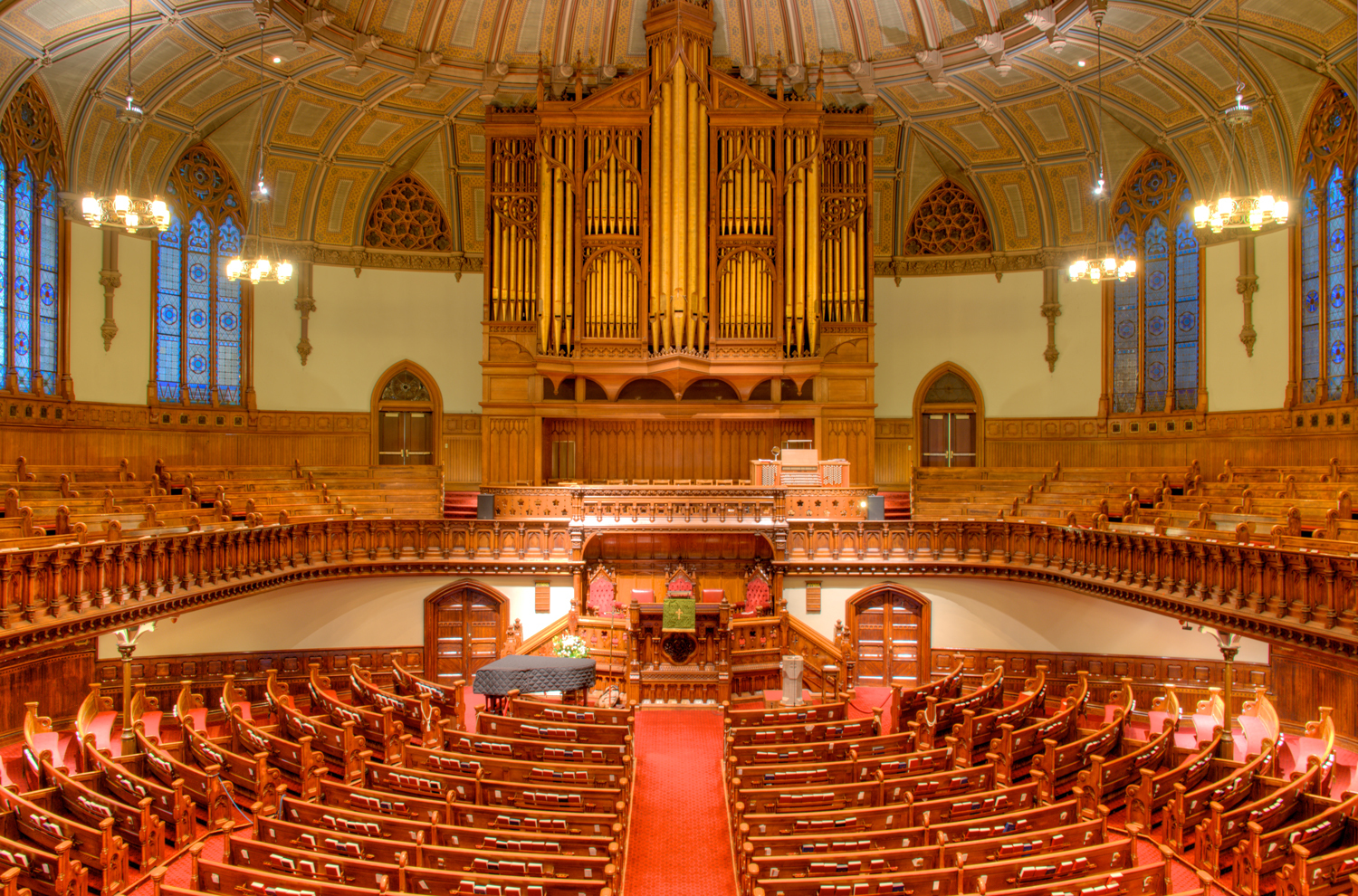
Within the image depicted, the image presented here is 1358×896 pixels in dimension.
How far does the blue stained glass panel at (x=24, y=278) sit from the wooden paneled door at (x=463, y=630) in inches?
321

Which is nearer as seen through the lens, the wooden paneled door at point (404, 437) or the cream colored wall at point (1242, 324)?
the cream colored wall at point (1242, 324)

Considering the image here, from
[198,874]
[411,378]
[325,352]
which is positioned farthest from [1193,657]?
[325,352]

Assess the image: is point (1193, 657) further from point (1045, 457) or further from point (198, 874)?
point (198, 874)

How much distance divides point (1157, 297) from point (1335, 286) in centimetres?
376

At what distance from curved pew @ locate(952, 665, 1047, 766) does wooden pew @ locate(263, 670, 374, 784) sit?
670cm

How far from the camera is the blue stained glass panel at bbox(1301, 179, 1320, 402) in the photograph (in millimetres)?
15742

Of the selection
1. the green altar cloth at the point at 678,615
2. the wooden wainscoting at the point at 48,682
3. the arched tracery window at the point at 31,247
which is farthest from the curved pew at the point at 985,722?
the arched tracery window at the point at 31,247

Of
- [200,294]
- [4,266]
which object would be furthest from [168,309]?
[4,266]

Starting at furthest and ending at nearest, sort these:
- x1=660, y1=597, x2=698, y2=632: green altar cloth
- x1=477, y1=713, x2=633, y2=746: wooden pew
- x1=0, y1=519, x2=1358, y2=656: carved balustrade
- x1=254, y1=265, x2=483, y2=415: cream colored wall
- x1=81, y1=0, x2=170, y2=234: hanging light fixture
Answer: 1. x1=254, y1=265, x2=483, y2=415: cream colored wall
2. x1=660, y1=597, x2=698, y2=632: green altar cloth
3. x1=81, y1=0, x2=170, y2=234: hanging light fixture
4. x1=477, y1=713, x2=633, y2=746: wooden pew
5. x1=0, y1=519, x2=1358, y2=656: carved balustrade

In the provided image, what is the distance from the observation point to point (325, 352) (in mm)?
19906

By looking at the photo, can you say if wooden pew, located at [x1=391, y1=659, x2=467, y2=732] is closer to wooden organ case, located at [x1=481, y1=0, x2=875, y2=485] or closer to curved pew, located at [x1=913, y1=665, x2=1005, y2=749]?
curved pew, located at [x1=913, y1=665, x2=1005, y2=749]

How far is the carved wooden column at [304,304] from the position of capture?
1959 cm

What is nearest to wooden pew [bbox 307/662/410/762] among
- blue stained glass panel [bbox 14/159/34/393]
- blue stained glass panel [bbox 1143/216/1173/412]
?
blue stained glass panel [bbox 14/159/34/393]

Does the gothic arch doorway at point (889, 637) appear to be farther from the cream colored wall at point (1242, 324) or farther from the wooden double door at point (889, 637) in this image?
the cream colored wall at point (1242, 324)
